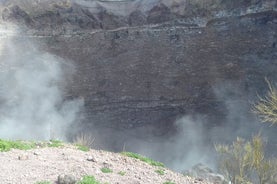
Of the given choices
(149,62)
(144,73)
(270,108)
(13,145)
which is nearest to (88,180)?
(13,145)

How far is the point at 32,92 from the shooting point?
22.1m

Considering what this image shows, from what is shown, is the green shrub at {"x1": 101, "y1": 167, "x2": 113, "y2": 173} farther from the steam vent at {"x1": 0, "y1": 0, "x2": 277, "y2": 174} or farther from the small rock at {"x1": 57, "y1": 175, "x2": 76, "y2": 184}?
the steam vent at {"x1": 0, "y1": 0, "x2": 277, "y2": 174}

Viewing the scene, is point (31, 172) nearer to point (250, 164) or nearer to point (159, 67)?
point (250, 164)

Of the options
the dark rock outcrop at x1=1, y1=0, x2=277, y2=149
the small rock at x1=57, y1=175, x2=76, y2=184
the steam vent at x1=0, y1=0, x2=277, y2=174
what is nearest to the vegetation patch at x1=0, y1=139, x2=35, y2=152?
the small rock at x1=57, y1=175, x2=76, y2=184

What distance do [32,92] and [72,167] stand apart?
1155 cm

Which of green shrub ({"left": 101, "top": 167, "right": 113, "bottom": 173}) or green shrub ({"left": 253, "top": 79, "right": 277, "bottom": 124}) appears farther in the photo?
green shrub ({"left": 253, "top": 79, "right": 277, "bottom": 124})

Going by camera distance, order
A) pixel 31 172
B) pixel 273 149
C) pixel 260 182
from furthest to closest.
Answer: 1. pixel 273 149
2. pixel 260 182
3. pixel 31 172

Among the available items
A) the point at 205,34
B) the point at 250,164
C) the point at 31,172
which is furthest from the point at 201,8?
the point at 31,172

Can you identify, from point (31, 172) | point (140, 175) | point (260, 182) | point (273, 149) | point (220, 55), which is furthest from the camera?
point (220, 55)

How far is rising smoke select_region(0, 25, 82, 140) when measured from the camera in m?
21.8

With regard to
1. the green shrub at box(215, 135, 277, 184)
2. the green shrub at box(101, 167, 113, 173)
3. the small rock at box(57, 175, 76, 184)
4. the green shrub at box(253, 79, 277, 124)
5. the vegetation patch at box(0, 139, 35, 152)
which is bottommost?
the green shrub at box(215, 135, 277, 184)

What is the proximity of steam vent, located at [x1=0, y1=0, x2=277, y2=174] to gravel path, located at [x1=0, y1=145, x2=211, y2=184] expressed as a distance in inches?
359

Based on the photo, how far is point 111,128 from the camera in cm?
2280

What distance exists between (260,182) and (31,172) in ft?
21.3
